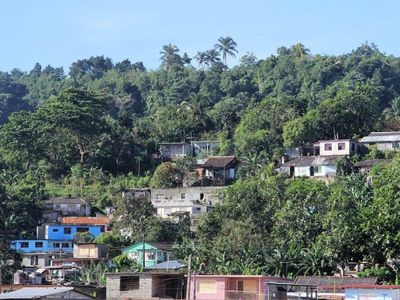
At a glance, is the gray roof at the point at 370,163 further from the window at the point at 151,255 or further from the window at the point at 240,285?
the window at the point at 240,285

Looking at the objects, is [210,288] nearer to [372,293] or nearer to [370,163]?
[372,293]

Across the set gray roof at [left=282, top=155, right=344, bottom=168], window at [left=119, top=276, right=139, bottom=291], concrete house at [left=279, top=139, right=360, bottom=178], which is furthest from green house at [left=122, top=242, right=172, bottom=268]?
window at [left=119, top=276, right=139, bottom=291]

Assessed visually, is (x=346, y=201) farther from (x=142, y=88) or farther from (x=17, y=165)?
(x=142, y=88)

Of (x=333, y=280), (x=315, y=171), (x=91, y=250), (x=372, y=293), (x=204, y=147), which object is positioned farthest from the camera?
(x=204, y=147)

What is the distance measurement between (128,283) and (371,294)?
1020cm

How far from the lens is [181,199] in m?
70.3

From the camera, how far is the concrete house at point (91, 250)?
60844 mm

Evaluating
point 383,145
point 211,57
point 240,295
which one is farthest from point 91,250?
point 211,57

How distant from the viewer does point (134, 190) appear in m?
72.6

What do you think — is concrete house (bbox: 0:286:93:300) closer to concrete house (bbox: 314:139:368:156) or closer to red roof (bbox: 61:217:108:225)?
red roof (bbox: 61:217:108:225)

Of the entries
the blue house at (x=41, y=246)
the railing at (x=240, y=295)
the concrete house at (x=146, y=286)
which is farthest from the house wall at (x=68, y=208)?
the railing at (x=240, y=295)

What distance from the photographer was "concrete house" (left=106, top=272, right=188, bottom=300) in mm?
38438

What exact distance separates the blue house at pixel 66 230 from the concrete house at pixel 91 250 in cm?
614

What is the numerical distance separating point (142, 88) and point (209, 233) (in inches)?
2329
